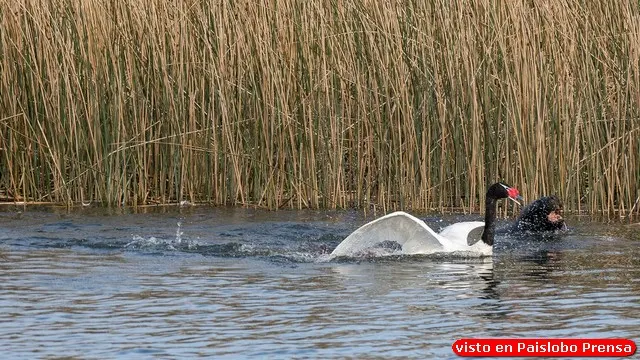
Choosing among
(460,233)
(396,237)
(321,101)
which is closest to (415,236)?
(396,237)

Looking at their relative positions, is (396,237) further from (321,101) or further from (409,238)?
(321,101)

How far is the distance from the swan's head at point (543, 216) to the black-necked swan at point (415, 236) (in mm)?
643

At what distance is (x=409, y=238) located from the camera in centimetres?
898

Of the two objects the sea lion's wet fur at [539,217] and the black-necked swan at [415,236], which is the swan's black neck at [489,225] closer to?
the black-necked swan at [415,236]

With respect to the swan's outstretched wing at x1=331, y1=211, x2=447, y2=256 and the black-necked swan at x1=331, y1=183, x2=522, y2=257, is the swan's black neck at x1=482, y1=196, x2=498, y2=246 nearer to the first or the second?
the black-necked swan at x1=331, y1=183, x2=522, y2=257

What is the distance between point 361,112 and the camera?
11.3 meters

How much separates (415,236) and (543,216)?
165cm

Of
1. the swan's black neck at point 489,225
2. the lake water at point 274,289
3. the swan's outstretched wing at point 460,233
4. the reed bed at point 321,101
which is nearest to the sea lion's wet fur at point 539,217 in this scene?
the lake water at point 274,289

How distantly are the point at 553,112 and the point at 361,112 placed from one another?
5.39ft

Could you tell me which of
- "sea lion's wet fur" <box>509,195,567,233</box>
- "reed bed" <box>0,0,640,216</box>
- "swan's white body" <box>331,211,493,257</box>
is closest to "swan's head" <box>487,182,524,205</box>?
"swan's white body" <box>331,211,493,257</box>

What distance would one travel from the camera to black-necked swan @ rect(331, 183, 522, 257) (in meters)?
8.76

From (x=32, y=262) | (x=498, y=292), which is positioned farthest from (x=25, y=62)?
(x=498, y=292)

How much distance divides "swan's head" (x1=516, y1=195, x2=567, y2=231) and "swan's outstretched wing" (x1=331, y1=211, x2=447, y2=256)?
138 cm

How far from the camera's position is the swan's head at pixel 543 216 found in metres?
10.1
